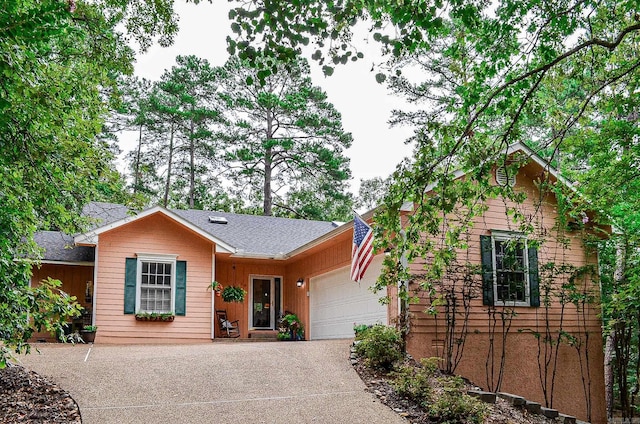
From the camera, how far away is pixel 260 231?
1742cm

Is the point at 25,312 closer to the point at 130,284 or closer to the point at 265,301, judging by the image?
the point at 130,284

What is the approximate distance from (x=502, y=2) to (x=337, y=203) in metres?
21.8

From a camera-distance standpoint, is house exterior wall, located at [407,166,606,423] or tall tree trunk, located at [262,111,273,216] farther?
tall tree trunk, located at [262,111,273,216]

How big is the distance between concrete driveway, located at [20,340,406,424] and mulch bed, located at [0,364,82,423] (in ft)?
0.47

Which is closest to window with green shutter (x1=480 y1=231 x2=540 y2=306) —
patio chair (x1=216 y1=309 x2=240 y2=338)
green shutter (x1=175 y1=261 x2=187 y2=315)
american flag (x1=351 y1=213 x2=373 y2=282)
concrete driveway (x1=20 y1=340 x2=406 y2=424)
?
american flag (x1=351 y1=213 x2=373 y2=282)

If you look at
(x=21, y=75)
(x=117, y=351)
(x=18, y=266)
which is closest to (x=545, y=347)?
(x=117, y=351)

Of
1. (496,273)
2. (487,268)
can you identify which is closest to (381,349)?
(487,268)

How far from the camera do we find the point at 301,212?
90.6 feet

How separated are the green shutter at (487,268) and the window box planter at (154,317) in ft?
23.3

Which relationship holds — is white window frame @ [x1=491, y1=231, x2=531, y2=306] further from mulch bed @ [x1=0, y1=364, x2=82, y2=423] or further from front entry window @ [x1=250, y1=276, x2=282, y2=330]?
mulch bed @ [x1=0, y1=364, x2=82, y2=423]

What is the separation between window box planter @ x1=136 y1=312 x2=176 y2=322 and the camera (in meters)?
13.3

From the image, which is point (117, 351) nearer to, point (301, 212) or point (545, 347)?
point (545, 347)

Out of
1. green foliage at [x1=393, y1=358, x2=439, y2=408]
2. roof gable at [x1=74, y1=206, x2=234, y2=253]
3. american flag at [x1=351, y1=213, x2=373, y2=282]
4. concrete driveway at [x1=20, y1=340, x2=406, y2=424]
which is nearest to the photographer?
concrete driveway at [x1=20, y1=340, x2=406, y2=424]

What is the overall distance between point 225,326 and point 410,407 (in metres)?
8.71
